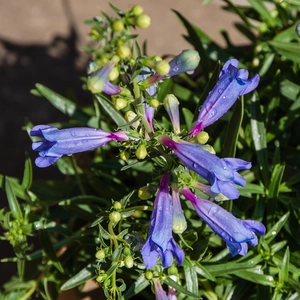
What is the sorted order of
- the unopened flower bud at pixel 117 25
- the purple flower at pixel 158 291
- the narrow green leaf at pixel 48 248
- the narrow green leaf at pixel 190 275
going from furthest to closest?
the narrow green leaf at pixel 48 248
the narrow green leaf at pixel 190 275
the purple flower at pixel 158 291
the unopened flower bud at pixel 117 25

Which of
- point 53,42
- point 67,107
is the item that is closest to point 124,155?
point 67,107

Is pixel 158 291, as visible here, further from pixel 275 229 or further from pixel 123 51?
pixel 123 51

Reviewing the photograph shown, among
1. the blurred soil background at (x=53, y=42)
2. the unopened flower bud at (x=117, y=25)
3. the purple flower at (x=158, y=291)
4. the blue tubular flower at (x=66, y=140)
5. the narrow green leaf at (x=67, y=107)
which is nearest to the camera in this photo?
the unopened flower bud at (x=117, y=25)

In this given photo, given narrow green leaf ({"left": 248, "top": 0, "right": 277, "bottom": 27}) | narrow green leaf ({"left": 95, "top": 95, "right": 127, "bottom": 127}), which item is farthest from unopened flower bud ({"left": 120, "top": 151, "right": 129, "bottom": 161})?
narrow green leaf ({"left": 248, "top": 0, "right": 277, "bottom": 27})

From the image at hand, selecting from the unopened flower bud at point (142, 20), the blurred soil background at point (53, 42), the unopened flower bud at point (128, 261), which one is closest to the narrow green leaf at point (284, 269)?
the unopened flower bud at point (128, 261)

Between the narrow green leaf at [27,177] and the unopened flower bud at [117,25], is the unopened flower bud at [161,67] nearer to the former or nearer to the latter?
the unopened flower bud at [117,25]

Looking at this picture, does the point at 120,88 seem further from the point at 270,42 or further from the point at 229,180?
the point at 270,42
